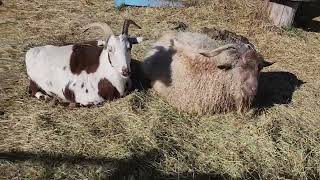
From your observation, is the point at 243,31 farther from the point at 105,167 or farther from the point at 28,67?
the point at 105,167

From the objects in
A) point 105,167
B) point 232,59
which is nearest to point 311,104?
point 232,59

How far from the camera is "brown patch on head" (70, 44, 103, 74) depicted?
20.3 ft

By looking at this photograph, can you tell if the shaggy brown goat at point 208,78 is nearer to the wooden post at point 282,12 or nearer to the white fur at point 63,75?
the white fur at point 63,75

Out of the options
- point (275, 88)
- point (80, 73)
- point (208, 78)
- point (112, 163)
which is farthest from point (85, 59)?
point (275, 88)

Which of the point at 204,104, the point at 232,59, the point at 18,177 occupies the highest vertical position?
the point at 232,59

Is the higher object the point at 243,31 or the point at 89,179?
the point at 243,31

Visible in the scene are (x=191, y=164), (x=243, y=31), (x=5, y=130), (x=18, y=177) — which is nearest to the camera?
(x=18, y=177)

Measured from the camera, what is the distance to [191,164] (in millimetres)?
5258

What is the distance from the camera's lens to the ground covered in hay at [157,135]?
514 cm

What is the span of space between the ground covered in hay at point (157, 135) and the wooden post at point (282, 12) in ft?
4.53

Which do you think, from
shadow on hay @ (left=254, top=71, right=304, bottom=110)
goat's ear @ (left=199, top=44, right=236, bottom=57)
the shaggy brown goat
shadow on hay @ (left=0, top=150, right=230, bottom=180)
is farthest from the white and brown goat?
shadow on hay @ (left=254, top=71, right=304, bottom=110)

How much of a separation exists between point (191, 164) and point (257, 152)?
2.59 feet

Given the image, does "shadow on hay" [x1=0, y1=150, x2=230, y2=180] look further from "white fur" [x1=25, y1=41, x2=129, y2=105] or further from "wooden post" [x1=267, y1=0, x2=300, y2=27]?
"wooden post" [x1=267, y1=0, x2=300, y2=27]

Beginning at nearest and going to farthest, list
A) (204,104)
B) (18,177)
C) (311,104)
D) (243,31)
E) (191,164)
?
(18,177) < (191,164) < (204,104) < (311,104) < (243,31)
